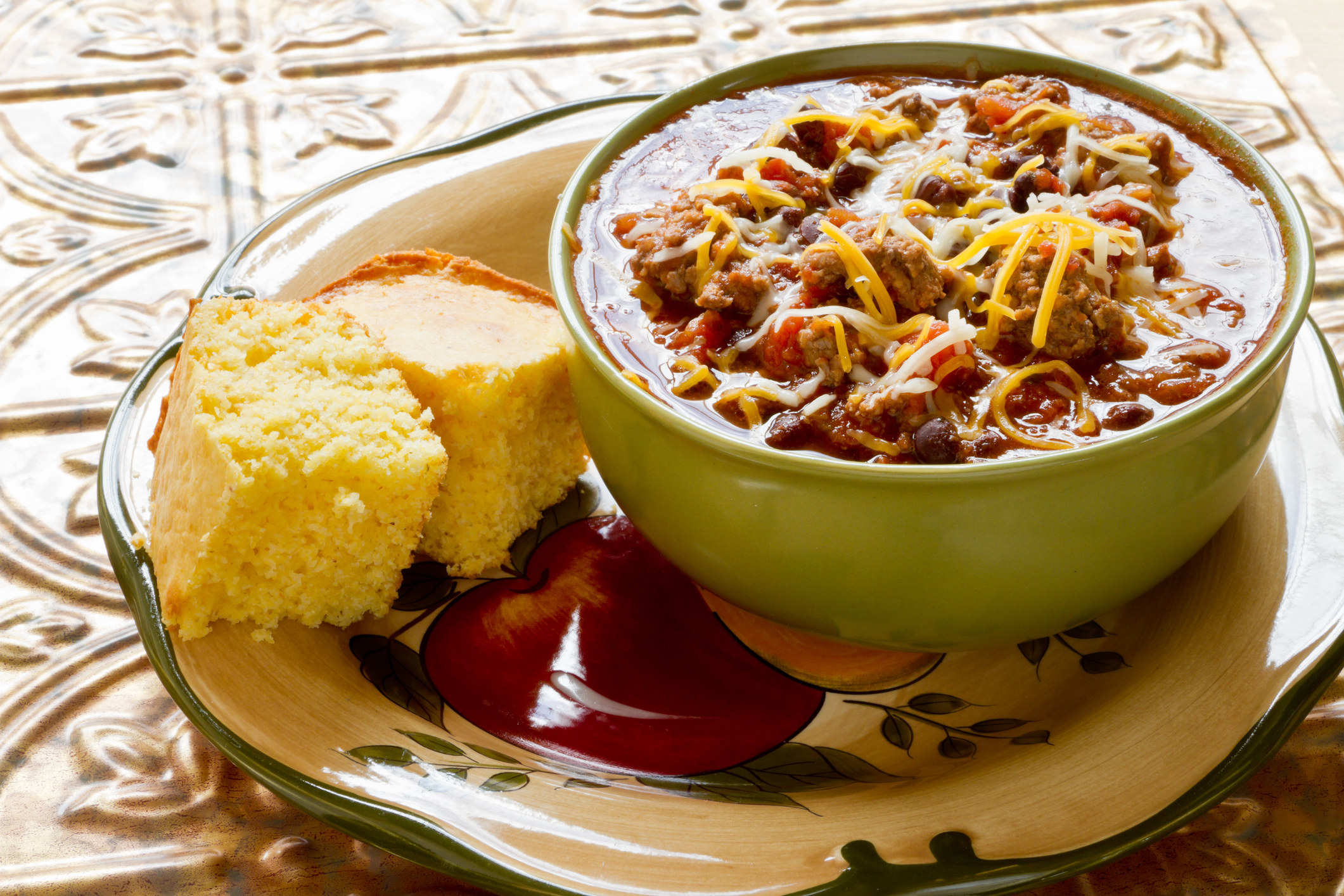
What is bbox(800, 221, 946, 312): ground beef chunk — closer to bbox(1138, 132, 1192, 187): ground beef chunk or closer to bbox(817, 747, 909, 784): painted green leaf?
bbox(1138, 132, 1192, 187): ground beef chunk

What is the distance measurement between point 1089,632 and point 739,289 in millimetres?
877

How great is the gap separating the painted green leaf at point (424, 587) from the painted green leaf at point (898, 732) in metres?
0.86

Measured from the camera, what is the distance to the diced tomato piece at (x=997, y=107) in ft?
7.59

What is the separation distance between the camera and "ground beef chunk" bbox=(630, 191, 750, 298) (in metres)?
2.04

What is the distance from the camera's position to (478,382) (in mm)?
2166

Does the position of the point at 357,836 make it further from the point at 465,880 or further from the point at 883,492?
the point at 883,492

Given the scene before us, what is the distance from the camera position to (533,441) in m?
2.34

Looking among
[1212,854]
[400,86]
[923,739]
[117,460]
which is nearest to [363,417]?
[117,460]

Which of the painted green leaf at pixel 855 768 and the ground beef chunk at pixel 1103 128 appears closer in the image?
the painted green leaf at pixel 855 768

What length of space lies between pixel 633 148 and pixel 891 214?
0.60m

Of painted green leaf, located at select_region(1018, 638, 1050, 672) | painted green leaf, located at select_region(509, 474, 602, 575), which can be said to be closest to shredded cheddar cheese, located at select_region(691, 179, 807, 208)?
painted green leaf, located at select_region(509, 474, 602, 575)

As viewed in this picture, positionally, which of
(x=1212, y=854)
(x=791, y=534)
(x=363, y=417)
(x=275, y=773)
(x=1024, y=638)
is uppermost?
(x=363, y=417)

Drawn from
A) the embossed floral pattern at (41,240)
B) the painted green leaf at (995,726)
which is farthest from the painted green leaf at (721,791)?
the embossed floral pattern at (41,240)

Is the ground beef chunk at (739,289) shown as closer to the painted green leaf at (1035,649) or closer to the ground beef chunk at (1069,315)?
the ground beef chunk at (1069,315)
